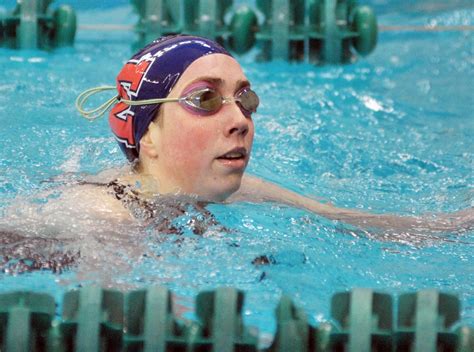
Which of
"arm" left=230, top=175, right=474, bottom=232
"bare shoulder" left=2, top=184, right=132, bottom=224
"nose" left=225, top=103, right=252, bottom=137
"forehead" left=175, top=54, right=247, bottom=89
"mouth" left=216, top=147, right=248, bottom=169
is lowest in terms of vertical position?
"arm" left=230, top=175, right=474, bottom=232

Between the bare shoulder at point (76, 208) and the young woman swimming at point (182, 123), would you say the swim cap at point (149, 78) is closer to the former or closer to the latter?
the young woman swimming at point (182, 123)

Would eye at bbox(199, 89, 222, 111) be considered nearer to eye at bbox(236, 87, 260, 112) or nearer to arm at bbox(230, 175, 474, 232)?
eye at bbox(236, 87, 260, 112)

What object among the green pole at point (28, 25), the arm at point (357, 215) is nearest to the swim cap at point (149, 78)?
the arm at point (357, 215)

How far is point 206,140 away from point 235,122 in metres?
0.09

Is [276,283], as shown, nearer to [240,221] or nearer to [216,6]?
[240,221]

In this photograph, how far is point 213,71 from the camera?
2705 mm

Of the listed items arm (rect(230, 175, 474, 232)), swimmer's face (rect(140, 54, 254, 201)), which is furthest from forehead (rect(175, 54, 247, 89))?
arm (rect(230, 175, 474, 232))

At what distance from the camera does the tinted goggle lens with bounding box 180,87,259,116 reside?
8.74 feet

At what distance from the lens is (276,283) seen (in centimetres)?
253

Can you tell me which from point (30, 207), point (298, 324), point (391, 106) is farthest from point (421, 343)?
point (391, 106)

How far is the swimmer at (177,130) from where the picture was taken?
266 cm

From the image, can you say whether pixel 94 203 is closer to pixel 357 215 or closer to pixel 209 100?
pixel 209 100

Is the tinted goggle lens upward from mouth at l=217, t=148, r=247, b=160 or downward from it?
upward

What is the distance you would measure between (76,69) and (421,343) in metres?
3.58
